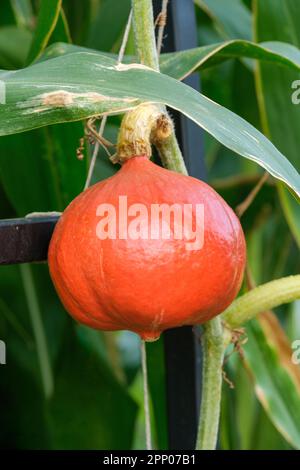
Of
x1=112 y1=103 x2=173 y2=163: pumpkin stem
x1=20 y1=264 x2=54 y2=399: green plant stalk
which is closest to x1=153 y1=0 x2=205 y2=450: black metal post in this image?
x1=112 y1=103 x2=173 y2=163: pumpkin stem

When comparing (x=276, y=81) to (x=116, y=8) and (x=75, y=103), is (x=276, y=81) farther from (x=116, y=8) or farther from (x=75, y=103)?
(x=75, y=103)

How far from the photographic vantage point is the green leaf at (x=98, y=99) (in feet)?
1.06

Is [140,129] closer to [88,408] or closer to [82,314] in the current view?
[82,314]

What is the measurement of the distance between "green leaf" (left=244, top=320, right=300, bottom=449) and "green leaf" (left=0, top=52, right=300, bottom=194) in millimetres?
264

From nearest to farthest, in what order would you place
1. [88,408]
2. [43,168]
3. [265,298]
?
[265,298] → [43,168] → [88,408]

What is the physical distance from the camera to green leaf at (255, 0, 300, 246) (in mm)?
648

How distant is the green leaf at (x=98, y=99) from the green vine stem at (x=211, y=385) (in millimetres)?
123

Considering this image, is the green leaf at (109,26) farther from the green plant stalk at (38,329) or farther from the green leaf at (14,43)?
the green plant stalk at (38,329)

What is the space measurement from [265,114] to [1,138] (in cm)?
21

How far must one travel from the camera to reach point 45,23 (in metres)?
0.53

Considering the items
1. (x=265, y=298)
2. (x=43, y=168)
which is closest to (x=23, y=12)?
(x=43, y=168)

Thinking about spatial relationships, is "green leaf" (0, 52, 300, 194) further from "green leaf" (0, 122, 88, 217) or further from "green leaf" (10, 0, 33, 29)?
"green leaf" (10, 0, 33, 29)

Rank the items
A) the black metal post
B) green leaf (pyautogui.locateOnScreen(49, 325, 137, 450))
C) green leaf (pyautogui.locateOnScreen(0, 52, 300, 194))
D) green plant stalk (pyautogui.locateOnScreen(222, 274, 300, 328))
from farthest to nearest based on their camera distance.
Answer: green leaf (pyautogui.locateOnScreen(49, 325, 137, 450)) < the black metal post < green plant stalk (pyautogui.locateOnScreen(222, 274, 300, 328)) < green leaf (pyautogui.locateOnScreen(0, 52, 300, 194))

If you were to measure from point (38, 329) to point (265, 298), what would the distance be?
427 mm
